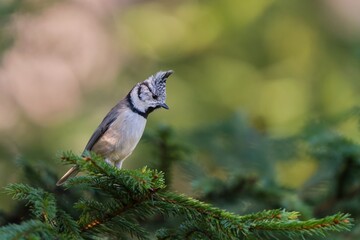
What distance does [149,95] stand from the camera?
3207 mm

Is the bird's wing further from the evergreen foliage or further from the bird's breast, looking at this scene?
the evergreen foliage

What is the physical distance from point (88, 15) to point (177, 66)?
206cm

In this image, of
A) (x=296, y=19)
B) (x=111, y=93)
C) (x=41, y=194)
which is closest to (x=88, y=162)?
(x=41, y=194)

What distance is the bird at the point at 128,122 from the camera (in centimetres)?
317

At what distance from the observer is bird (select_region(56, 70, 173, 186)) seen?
317 centimetres

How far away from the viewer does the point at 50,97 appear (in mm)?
7285

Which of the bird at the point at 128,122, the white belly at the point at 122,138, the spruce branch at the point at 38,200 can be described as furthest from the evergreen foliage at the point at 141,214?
the white belly at the point at 122,138

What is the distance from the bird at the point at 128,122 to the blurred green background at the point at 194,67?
6.00 ft

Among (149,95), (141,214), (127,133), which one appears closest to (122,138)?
(127,133)

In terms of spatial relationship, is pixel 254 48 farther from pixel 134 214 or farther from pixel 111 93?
pixel 134 214

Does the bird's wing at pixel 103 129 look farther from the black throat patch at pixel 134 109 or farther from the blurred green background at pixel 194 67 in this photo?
the blurred green background at pixel 194 67

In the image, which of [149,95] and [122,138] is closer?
[149,95]

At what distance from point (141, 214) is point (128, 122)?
3.95 ft

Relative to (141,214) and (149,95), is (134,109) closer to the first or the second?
(149,95)
